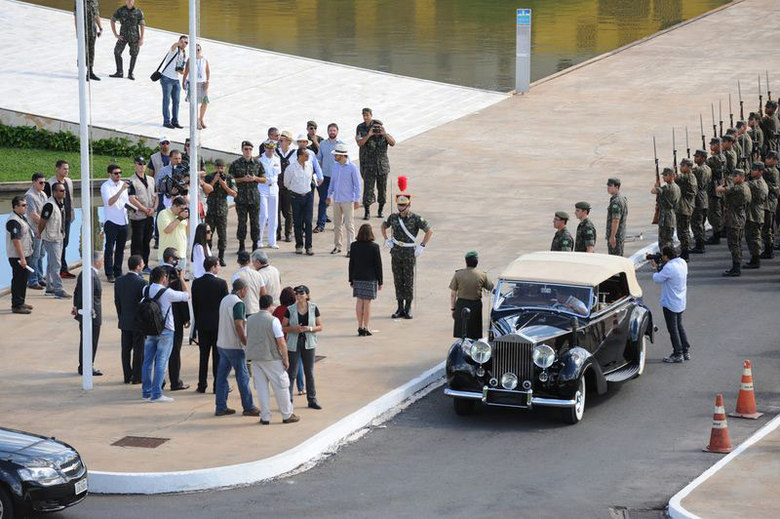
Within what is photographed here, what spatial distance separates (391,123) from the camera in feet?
107

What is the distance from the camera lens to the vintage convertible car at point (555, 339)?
52.7ft

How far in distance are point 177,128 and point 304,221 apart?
8377 mm

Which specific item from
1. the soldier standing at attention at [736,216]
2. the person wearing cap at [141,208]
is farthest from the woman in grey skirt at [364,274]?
the soldier standing at attention at [736,216]

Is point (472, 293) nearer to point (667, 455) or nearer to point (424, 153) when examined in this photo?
point (667, 455)

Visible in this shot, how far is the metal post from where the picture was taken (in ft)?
55.3

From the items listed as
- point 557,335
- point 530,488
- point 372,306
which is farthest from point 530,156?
point 530,488

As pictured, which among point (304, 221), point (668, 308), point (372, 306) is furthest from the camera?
point (304, 221)

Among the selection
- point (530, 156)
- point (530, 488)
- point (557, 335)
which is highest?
point (530, 156)

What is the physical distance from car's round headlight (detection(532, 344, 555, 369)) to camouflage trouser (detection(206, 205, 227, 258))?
8350 mm

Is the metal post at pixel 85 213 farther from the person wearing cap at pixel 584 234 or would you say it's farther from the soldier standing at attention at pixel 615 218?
the soldier standing at attention at pixel 615 218

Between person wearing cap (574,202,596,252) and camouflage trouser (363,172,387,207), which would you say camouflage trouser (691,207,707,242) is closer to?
person wearing cap (574,202,596,252)

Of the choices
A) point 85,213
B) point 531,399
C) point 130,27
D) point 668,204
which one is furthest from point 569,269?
point 130,27

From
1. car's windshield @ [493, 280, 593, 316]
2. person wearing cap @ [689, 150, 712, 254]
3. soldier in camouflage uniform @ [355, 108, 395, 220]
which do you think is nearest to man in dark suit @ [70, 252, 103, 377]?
car's windshield @ [493, 280, 593, 316]

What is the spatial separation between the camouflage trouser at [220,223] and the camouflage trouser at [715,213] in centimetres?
840
